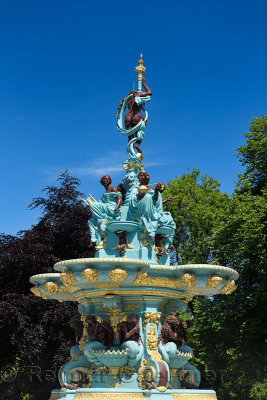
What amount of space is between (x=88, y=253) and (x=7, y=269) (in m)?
3.74

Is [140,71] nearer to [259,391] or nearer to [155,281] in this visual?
[155,281]

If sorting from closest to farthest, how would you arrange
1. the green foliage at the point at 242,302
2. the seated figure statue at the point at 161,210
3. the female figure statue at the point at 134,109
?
the seated figure statue at the point at 161,210, the female figure statue at the point at 134,109, the green foliage at the point at 242,302

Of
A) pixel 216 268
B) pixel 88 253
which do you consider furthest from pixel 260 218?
pixel 216 268

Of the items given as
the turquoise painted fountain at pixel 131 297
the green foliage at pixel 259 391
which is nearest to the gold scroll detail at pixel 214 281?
the turquoise painted fountain at pixel 131 297

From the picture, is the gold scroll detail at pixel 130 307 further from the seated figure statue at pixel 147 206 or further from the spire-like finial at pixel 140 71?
the spire-like finial at pixel 140 71

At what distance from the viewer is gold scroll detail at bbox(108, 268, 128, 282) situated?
35.4ft

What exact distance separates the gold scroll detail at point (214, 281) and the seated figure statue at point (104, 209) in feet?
8.74

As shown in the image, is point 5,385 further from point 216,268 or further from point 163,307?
point 216,268

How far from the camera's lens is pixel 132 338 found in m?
11.5

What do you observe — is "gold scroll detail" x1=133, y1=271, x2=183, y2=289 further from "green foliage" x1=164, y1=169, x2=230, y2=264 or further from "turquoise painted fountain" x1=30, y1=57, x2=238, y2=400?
"green foliage" x1=164, y1=169, x2=230, y2=264

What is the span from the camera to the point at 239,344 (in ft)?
72.0

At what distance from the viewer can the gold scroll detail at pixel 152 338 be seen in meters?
11.5

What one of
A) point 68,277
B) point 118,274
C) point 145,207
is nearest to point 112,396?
point 118,274

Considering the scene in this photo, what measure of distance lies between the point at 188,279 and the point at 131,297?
1.32 m
